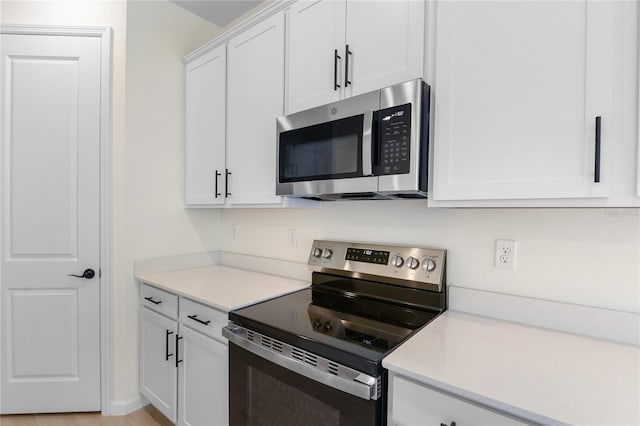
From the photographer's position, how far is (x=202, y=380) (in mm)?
1619

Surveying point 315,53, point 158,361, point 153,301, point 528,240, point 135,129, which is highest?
point 315,53

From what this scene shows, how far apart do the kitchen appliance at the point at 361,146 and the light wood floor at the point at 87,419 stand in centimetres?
169

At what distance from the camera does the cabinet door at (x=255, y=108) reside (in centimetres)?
171

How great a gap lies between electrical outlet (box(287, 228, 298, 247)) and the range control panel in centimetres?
21

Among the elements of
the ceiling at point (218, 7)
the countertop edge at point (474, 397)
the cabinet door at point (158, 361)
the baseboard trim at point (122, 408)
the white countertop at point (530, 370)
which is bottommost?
the baseboard trim at point (122, 408)

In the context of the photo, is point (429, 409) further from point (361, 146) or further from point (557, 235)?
point (361, 146)

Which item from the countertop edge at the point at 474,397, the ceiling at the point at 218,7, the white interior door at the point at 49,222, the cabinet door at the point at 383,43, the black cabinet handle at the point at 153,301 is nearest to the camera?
the countertop edge at the point at 474,397

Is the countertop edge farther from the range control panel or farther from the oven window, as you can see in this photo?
the range control panel

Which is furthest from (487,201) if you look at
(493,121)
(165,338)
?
(165,338)

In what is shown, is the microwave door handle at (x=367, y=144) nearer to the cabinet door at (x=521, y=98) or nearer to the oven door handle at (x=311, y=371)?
the cabinet door at (x=521, y=98)

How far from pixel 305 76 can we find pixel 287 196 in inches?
23.0

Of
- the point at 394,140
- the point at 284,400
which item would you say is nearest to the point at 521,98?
the point at 394,140

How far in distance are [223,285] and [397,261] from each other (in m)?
0.98

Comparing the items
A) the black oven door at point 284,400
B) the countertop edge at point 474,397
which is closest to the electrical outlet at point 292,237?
the black oven door at point 284,400
